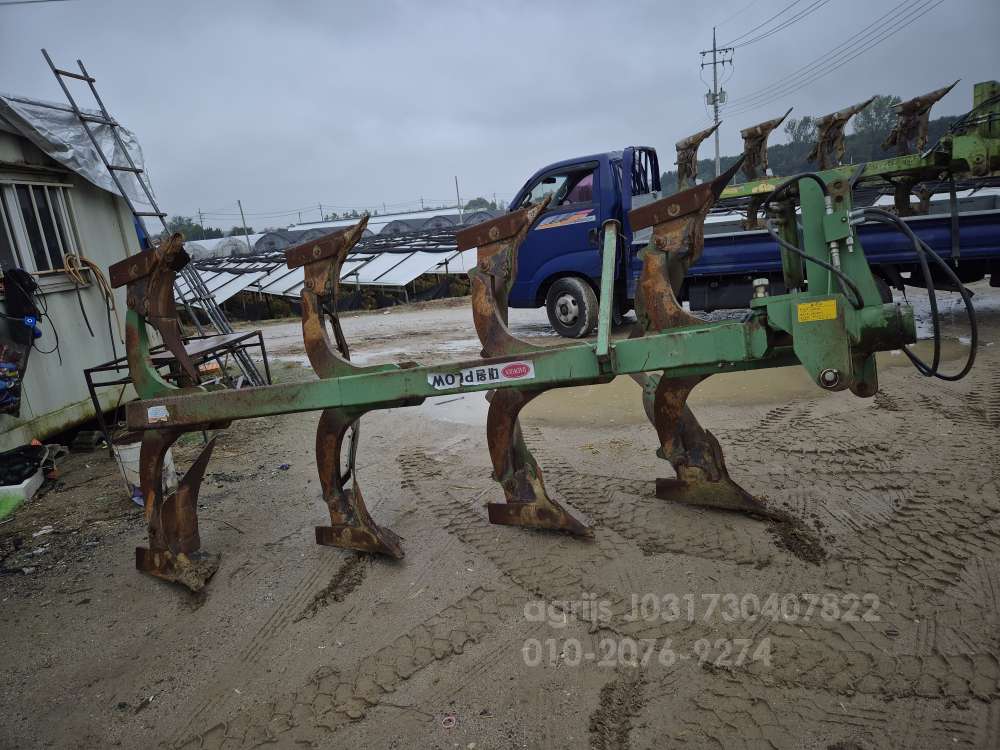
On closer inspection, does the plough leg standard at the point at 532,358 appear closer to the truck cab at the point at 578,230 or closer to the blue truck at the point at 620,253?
the blue truck at the point at 620,253

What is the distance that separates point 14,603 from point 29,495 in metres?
1.70

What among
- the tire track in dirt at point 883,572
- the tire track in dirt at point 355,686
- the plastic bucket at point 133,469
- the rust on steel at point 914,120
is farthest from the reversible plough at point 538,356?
the rust on steel at point 914,120

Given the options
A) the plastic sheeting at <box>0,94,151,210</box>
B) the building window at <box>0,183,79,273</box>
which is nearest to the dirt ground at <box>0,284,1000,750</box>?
the building window at <box>0,183,79,273</box>

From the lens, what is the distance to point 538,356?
2.68m

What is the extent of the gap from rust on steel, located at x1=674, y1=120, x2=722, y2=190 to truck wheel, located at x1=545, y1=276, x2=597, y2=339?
1813mm

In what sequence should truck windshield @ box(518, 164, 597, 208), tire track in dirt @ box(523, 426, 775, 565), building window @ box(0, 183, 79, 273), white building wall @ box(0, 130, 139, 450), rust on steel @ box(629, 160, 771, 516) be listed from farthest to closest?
truck windshield @ box(518, 164, 597, 208) → building window @ box(0, 183, 79, 273) → white building wall @ box(0, 130, 139, 450) → tire track in dirt @ box(523, 426, 775, 565) → rust on steel @ box(629, 160, 771, 516)

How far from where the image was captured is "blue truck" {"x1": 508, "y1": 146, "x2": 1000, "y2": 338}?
7.27m

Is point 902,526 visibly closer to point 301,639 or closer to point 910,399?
point 910,399

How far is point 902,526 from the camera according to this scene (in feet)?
10.0

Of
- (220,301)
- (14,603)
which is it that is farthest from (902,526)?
(220,301)

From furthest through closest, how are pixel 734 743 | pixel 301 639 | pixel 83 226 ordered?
pixel 83 226 < pixel 301 639 < pixel 734 743

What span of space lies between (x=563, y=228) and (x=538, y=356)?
19.3ft

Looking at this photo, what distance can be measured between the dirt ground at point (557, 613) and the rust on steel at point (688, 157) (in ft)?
15.7

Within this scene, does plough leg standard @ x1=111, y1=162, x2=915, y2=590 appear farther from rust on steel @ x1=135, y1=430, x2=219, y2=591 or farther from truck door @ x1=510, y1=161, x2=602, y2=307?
truck door @ x1=510, y1=161, x2=602, y2=307
